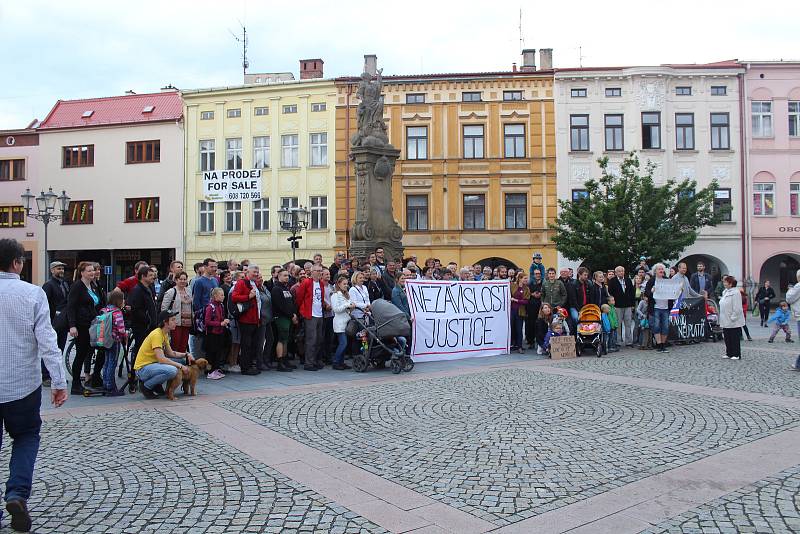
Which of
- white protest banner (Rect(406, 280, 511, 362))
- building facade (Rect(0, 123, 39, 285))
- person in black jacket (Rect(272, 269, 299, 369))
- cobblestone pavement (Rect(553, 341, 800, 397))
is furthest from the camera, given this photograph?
building facade (Rect(0, 123, 39, 285))

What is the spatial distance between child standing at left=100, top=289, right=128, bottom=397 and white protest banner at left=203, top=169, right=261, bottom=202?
898 cm

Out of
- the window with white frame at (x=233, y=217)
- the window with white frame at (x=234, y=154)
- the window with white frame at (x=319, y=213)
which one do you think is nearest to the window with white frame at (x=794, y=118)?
the window with white frame at (x=319, y=213)

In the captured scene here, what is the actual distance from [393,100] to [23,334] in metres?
33.4

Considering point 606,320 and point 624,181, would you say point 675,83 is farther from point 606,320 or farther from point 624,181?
point 606,320

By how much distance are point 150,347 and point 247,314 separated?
8.23 ft

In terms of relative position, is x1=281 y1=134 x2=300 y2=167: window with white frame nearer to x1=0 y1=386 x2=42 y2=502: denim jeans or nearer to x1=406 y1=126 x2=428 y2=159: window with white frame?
x1=406 y1=126 x2=428 y2=159: window with white frame

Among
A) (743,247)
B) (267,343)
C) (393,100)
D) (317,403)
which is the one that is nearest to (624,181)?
(743,247)

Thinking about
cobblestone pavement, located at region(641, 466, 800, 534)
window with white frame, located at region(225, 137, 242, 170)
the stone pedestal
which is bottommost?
cobblestone pavement, located at region(641, 466, 800, 534)

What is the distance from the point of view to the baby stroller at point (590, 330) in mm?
14547

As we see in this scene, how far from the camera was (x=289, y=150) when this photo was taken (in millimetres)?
38094

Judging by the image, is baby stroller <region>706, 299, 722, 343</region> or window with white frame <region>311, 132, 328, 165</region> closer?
baby stroller <region>706, 299, 722, 343</region>

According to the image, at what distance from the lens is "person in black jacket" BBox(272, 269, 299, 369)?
12.2m

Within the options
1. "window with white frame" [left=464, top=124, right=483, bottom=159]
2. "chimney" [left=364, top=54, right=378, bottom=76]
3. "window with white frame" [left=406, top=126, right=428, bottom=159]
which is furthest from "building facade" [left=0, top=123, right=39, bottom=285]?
"window with white frame" [left=464, top=124, right=483, bottom=159]

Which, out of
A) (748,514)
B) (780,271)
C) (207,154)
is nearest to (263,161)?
(207,154)
